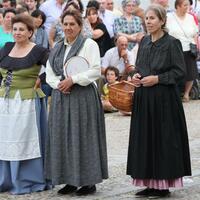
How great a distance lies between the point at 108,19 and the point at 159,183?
775 centimetres

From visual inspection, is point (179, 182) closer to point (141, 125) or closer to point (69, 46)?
point (141, 125)

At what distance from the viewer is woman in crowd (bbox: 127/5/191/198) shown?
7.11 m

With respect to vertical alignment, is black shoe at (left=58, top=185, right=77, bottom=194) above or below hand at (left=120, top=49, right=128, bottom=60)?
below

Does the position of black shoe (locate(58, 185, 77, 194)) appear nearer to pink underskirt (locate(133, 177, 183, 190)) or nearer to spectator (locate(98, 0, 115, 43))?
pink underskirt (locate(133, 177, 183, 190))

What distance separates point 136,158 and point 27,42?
1607 millimetres

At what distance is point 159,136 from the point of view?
7129mm

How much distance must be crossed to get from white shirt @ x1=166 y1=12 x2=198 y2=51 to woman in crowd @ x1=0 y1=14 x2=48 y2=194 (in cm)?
656

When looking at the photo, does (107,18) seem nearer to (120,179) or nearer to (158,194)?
(120,179)

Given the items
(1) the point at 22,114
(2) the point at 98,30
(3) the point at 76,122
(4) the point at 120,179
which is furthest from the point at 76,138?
(2) the point at 98,30

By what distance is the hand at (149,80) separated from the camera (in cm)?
707

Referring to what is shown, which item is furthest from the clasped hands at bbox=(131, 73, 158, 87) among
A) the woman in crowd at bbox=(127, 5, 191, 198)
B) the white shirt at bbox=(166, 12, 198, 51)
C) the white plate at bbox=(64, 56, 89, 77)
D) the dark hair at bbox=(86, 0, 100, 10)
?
the white shirt at bbox=(166, 12, 198, 51)

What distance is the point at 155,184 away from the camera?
7.18 metres

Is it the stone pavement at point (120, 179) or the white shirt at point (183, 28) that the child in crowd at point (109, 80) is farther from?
the white shirt at point (183, 28)

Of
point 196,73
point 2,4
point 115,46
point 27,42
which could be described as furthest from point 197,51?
point 27,42
